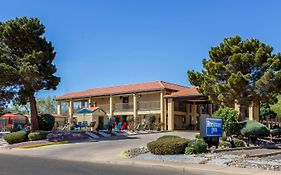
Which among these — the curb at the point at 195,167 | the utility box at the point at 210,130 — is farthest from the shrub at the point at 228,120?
the curb at the point at 195,167

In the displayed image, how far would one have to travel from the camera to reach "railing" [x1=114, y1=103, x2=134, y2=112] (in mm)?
49156

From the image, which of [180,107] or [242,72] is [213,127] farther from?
[180,107]

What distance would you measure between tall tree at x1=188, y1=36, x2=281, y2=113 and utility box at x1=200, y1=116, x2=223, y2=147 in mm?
4154

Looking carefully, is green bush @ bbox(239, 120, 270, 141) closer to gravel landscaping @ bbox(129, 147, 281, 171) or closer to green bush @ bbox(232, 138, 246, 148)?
green bush @ bbox(232, 138, 246, 148)

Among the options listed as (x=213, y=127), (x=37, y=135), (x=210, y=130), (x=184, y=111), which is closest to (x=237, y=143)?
(x=213, y=127)

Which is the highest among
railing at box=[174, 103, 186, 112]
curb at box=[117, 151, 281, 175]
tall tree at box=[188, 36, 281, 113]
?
tall tree at box=[188, 36, 281, 113]

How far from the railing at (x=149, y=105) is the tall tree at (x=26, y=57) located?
16295 millimetres

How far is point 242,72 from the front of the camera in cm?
2619

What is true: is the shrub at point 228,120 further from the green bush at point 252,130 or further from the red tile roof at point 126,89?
the red tile roof at point 126,89

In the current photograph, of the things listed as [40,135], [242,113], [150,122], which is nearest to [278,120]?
[150,122]

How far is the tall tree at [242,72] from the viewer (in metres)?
25.1

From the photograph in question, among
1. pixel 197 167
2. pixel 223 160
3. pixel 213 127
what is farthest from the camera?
pixel 213 127

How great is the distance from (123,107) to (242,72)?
Answer: 25.8 metres

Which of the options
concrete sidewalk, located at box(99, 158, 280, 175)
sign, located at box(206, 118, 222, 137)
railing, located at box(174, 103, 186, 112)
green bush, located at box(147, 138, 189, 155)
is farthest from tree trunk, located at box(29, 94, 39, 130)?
railing, located at box(174, 103, 186, 112)
